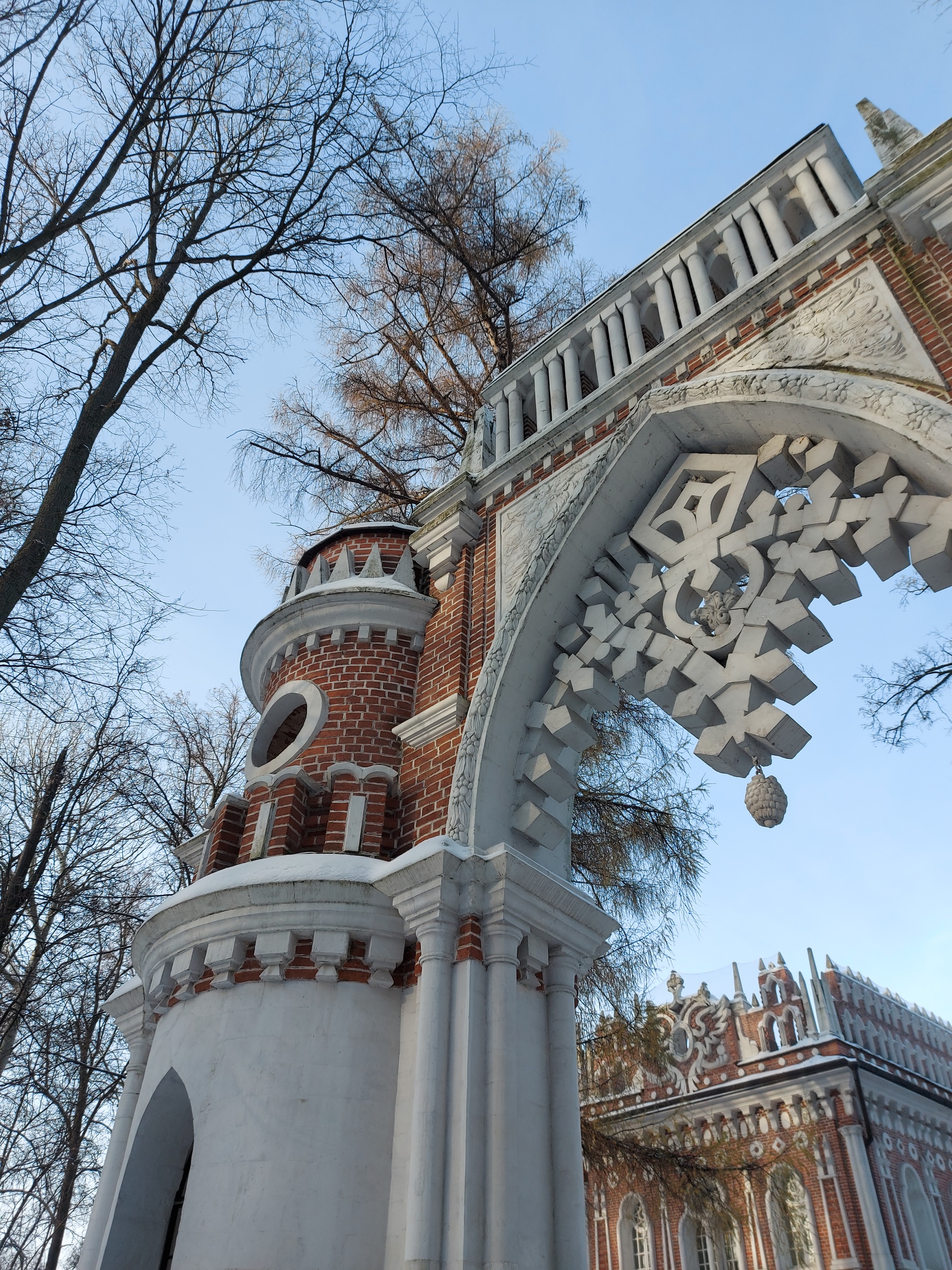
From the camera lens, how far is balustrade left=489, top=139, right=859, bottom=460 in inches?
256

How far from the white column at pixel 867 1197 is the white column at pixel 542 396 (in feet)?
58.0

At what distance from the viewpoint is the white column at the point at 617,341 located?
7.30 metres

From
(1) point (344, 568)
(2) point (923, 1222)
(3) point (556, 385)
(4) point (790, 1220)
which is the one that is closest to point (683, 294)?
(3) point (556, 385)

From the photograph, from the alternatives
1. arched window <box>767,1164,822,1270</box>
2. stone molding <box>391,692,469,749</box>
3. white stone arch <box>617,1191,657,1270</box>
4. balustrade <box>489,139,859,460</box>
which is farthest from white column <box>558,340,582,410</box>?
white stone arch <box>617,1191,657,1270</box>

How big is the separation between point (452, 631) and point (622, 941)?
5004mm

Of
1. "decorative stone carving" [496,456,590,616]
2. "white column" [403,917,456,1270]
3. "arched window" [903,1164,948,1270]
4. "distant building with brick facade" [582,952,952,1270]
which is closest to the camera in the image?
"white column" [403,917,456,1270]

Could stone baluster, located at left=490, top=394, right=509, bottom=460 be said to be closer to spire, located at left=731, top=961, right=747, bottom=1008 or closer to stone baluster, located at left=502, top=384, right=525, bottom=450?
stone baluster, located at left=502, top=384, right=525, bottom=450

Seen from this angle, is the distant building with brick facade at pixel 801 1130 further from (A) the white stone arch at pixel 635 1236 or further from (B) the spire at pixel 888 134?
(B) the spire at pixel 888 134

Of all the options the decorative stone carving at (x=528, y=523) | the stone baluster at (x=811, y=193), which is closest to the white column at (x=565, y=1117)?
the decorative stone carving at (x=528, y=523)

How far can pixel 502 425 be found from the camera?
27.3ft

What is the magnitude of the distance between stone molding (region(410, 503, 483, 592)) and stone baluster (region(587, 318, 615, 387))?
1.53 m

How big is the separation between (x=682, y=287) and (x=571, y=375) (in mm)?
1208

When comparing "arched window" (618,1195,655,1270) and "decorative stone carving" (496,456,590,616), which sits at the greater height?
"decorative stone carving" (496,456,590,616)

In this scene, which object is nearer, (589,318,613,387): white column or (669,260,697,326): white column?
(669,260,697,326): white column
